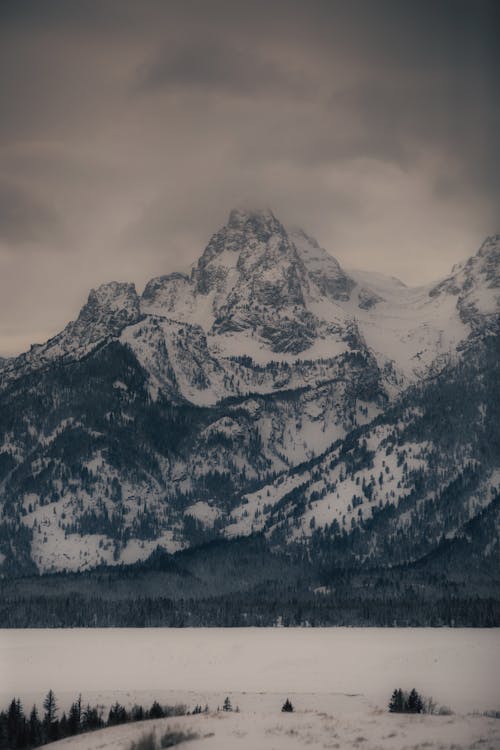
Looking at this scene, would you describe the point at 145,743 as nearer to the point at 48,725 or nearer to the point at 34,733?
the point at 34,733

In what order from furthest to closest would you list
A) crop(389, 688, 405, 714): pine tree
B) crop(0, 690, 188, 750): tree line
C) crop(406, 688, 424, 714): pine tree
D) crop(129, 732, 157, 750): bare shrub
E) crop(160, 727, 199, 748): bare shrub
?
crop(389, 688, 405, 714): pine tree < crop(406, 688, 424, 714): pine tree < crop(0, 690, 188, 750): tree line < crop(160, 727, 199, 748): bare shrub < crop(129, 732, 157, 750): bare shrub

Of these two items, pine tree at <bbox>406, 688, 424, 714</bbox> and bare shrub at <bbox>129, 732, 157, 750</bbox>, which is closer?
bare shrub at <bbox>129, 732, 157, 750</bbox>

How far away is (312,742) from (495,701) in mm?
57840

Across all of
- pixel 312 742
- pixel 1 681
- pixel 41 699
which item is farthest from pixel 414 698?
pixel 1 681

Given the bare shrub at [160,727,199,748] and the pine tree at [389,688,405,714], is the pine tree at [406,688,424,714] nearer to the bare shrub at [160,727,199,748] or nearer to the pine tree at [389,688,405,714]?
the pine tree at [389,688,405,714]

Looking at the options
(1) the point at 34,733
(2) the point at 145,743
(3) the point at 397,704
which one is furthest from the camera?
(3) the point at 397,704

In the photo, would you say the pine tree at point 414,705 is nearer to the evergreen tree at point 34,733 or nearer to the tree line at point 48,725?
the tree line at point 48,725

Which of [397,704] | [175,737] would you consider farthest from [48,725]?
[397,704]

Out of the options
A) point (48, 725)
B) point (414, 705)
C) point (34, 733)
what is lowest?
point (34, 733)

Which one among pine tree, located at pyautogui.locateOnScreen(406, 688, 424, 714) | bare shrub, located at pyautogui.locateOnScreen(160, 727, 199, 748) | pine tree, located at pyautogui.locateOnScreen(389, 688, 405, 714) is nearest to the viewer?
bare shrub, located at pyautogui.locateOnScreen(160, 727, 199, 748)

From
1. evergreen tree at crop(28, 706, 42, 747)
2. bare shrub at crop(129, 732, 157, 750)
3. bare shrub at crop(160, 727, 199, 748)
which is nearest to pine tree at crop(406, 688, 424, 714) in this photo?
bare shrub at crop(160, 727, 199, 748)

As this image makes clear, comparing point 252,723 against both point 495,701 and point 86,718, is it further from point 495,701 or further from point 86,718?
point 495,701

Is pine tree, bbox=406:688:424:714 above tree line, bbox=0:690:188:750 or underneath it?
above

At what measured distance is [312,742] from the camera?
99.9 meters
